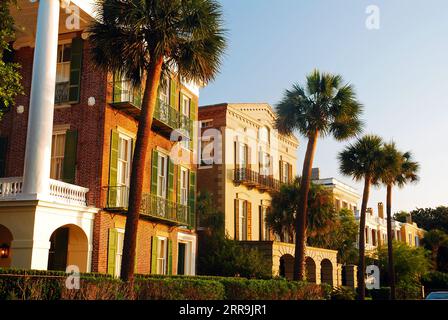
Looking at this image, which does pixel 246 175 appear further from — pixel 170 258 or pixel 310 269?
pixel 170 258

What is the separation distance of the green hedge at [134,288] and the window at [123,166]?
17.1ft

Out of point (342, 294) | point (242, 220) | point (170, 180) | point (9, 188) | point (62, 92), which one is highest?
point (62, 92)

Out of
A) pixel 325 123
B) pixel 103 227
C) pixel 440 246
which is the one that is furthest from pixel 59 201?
pixel 440 246

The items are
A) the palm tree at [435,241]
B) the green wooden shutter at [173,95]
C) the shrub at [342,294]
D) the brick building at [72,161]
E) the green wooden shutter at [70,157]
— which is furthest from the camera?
the palm tree at [435,241]

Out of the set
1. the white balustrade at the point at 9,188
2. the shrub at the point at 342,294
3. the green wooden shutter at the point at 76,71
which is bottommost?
the shrub at the point at 342,294

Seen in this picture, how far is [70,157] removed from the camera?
22.1 m

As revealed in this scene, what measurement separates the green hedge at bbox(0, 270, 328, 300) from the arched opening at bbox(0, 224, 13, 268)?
20.9 feet

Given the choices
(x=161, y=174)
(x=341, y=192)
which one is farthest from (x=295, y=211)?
(x=341, y=192)

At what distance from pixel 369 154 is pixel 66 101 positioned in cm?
2060

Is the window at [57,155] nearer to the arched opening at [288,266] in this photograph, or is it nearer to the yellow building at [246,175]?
the yellow building at [246,175]

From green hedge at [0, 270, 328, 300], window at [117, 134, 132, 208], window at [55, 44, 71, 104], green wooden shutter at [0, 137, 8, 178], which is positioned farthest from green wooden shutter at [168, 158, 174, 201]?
green wooden shutter at [0, 137, 8, 178]

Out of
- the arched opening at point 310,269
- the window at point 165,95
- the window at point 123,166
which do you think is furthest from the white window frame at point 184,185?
the arched opening at point 310,269

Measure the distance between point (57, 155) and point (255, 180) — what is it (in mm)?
18151

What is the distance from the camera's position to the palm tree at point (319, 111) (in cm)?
2733
